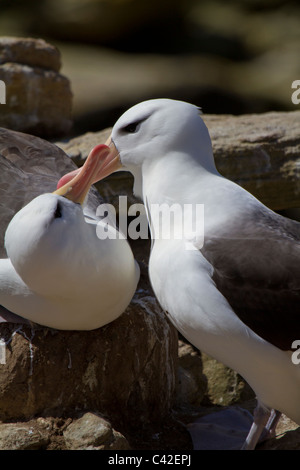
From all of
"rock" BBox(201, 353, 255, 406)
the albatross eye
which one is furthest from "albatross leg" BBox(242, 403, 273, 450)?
the albatross eye

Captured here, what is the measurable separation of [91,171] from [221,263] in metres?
0.96

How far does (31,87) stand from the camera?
6613 millimetres

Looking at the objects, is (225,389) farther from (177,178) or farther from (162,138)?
(162,138)

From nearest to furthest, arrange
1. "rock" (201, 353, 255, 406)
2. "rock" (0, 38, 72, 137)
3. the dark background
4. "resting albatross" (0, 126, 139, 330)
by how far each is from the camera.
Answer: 1. "resting albatross" (0, 126, 139, 330)
2. "rock" (201, 353, 255, 406)
3. "rock" (0, 38, 72, 137)
4. the dark background

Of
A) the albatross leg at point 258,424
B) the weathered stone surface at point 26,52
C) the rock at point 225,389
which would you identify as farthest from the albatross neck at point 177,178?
the weathered stone surface at point 26,52

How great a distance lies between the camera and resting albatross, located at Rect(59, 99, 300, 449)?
3217 mm

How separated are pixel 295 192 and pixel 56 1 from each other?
12258 mm

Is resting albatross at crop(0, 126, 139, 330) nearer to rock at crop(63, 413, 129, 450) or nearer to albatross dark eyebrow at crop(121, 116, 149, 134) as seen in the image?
albatross dark eyebrow at crop(121, 116, 149, 134)

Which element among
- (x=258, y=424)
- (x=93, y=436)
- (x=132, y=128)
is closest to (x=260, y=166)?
(x=132, y=128)

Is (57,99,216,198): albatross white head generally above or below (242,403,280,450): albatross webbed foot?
above

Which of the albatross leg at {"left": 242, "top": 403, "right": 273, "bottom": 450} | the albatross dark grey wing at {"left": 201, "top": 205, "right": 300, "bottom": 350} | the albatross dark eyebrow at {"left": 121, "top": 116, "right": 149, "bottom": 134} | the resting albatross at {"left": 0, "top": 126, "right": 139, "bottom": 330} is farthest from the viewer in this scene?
the albatross dark eyebrow at {"left": 121, "top": 116, "right": 149, "bottom": 134}

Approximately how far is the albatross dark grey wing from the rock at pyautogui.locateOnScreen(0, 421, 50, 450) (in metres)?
1.22

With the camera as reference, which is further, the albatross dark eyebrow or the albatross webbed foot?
the albatross dark eyebrow

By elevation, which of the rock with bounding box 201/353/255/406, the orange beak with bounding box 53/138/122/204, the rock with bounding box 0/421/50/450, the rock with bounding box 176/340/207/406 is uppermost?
the orange beak with bounding box 53/138/122/204
